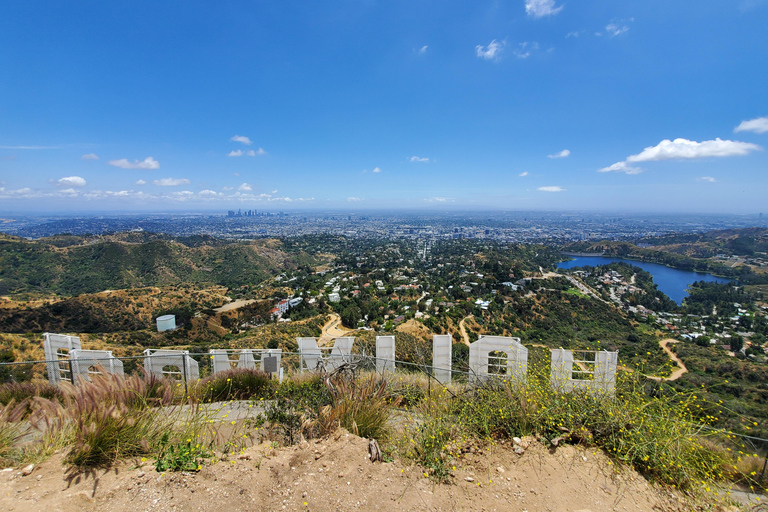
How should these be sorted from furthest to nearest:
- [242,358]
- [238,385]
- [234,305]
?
1. [234,305]
2. [242,358]
3. [238,385]

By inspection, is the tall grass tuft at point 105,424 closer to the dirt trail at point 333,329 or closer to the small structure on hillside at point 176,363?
the small structure on hillside at point 176,363

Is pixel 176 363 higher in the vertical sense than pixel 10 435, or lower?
lower

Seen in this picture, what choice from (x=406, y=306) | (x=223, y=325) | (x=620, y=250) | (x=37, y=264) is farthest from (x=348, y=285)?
(x=620, y=250)

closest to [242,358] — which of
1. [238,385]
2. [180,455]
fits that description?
[238,385]

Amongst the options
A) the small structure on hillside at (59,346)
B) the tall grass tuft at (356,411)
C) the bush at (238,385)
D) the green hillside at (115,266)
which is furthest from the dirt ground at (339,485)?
the green hillside at (115,266)

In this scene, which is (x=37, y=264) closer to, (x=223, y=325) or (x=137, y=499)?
(x=223, y=325)

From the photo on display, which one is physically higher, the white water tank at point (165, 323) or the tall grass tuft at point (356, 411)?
the tall grass tuft at point (356, 411)

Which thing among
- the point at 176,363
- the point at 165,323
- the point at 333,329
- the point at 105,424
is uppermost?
the point at 105,424

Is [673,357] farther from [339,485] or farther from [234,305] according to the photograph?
[234,305]
